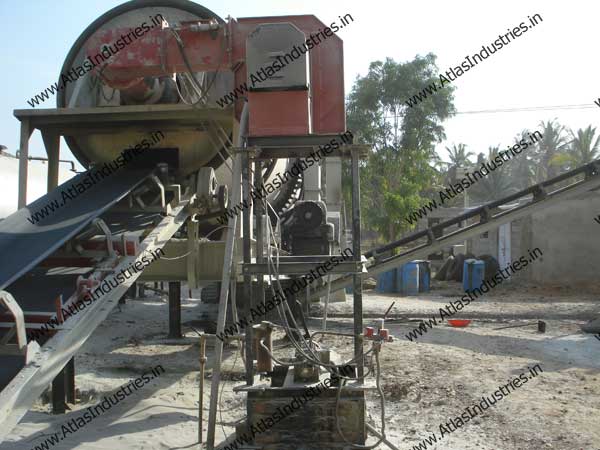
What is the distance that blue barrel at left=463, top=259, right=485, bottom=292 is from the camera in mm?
16797

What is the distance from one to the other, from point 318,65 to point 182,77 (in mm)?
2084

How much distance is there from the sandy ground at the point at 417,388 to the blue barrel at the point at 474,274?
16.4ft

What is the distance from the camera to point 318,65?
4977 millimetres

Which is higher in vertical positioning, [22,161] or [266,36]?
[266,36]

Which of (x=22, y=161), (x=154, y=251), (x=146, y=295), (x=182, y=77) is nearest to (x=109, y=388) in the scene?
(x=154, y=251)

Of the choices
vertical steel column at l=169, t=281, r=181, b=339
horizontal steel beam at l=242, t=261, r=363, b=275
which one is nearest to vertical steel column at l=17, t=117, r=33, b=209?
horizontal steel beam at l=242, t=261, r=363, b=275

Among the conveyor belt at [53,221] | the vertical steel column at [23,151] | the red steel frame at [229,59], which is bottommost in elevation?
the conveyor belt at [53,221]

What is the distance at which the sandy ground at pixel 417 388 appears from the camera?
4945 mm

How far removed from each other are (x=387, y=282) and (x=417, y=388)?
36.5 ft

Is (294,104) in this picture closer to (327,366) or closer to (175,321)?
(327,366)

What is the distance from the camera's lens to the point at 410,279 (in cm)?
1697

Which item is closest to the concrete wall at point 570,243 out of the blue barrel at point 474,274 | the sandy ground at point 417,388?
the blue barrel at point 474,274

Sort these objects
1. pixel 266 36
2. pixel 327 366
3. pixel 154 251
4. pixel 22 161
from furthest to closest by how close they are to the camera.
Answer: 1. pixel 22 161
2. pixel 154 251
3. pixel 266 36
4. pixel 327 366

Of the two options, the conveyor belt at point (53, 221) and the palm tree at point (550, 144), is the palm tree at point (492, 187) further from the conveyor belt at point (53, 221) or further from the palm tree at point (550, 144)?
the conveyor belt at point (53, 221)
